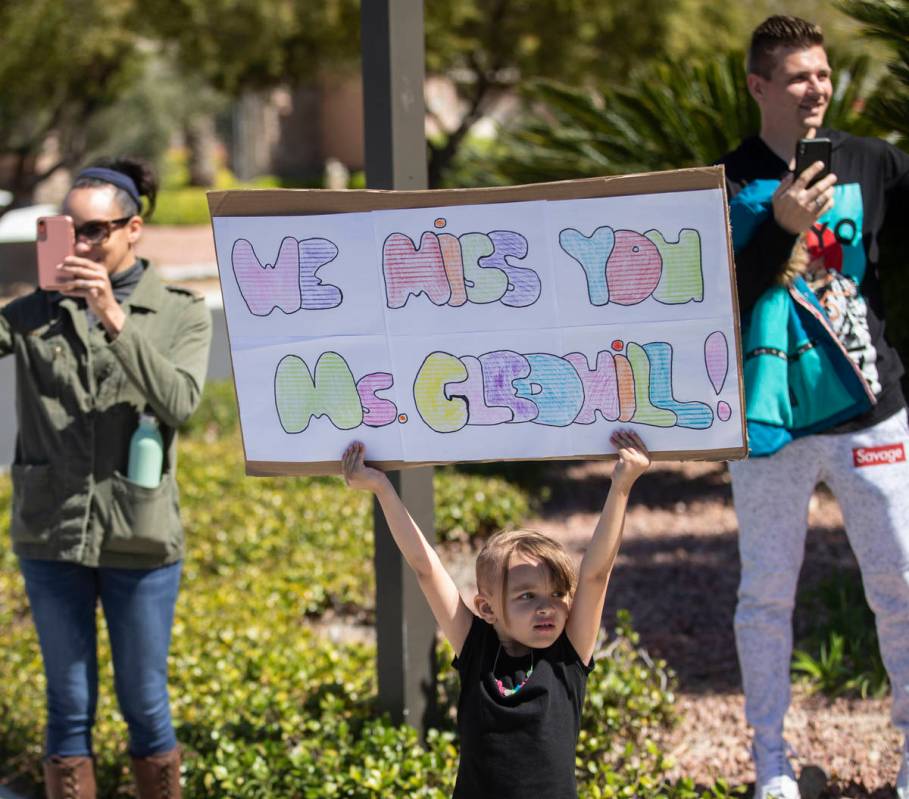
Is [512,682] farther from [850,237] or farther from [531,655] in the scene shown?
[850,237]

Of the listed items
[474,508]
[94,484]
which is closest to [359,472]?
[94,484]

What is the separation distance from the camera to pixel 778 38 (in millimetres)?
3133

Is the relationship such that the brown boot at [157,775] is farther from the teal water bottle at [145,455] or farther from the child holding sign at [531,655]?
the child holding sign at [531,655]

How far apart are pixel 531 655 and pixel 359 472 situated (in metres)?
0.53

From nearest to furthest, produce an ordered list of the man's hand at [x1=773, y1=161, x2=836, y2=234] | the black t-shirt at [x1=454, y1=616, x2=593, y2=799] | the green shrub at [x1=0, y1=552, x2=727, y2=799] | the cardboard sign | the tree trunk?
the black t-shirt at [x1=454, y1=616, x2=593, y2=799] < the cardboard sign < the man's hand at [x1=773, y1=161, x2=836, y2=234] < the green shrub at [x1=0, y1=552, x2=727, y2=799] < the tree trunk

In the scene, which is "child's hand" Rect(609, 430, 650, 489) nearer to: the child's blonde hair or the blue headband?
the child's blonde hair

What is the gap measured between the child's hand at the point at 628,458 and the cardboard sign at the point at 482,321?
0.02 m

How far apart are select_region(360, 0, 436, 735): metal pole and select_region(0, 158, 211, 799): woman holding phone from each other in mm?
626

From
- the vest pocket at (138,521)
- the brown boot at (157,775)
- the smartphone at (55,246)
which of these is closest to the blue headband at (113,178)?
the smartphone at (55,246)

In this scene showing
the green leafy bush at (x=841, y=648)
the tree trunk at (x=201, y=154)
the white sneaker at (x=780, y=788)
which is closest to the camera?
the white sneaker at (x=780, y=788)

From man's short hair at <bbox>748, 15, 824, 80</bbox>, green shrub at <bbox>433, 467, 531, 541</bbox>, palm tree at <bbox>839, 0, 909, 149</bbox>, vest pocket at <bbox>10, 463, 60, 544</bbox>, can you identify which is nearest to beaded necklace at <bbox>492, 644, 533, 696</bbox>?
vest pocket at <bbox>10, 463, 60, 544</bbox>

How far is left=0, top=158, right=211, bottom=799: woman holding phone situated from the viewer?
3205 mm

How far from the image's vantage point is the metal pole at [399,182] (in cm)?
341

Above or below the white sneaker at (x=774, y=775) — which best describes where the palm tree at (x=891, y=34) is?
above
